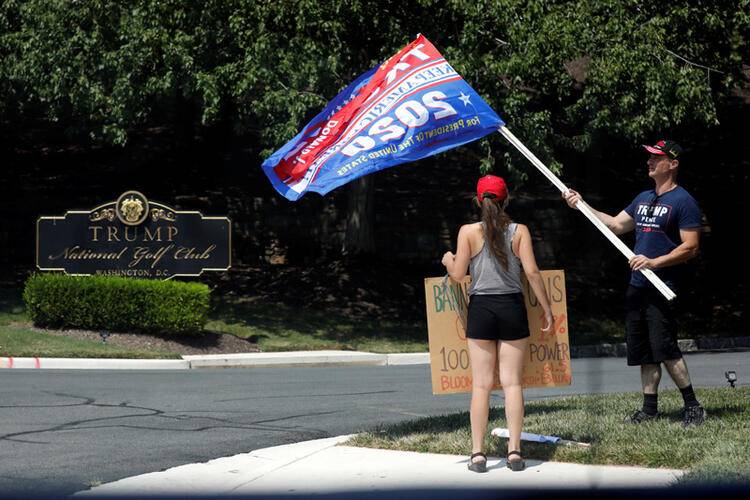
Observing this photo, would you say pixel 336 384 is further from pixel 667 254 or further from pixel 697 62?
pixel 697 62

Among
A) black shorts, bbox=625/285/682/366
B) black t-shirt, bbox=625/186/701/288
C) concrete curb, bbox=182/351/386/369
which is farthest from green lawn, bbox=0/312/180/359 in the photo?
black t-shirt, bbox=625/186/701/288

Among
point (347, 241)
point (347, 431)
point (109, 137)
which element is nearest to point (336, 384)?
point (347, 431)

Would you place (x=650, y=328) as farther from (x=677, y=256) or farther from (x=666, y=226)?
(x=666, y=226)

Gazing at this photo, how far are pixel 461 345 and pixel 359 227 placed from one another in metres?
14.5

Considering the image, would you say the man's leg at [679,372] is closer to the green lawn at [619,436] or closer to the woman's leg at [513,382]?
the green lawn at [619,436]

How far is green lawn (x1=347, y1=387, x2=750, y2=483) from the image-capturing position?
6.82 m

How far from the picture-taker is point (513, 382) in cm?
700

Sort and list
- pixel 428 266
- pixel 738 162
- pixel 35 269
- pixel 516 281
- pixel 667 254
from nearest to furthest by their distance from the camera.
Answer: pixel 516 281
pixel 667 254
pixel 35 269
pixel 428 266
pixel 738 162

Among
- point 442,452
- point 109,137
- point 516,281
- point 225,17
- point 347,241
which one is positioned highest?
point 225,17

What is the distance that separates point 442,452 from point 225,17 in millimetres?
12929

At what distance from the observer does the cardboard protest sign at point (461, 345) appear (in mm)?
7965

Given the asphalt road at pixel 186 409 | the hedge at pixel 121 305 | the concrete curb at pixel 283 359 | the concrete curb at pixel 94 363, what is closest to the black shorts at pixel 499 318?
the asphalt road at pixel 186 409

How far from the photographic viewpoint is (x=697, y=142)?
2958 centimetres

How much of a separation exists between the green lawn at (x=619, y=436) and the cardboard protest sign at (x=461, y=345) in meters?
0.40
